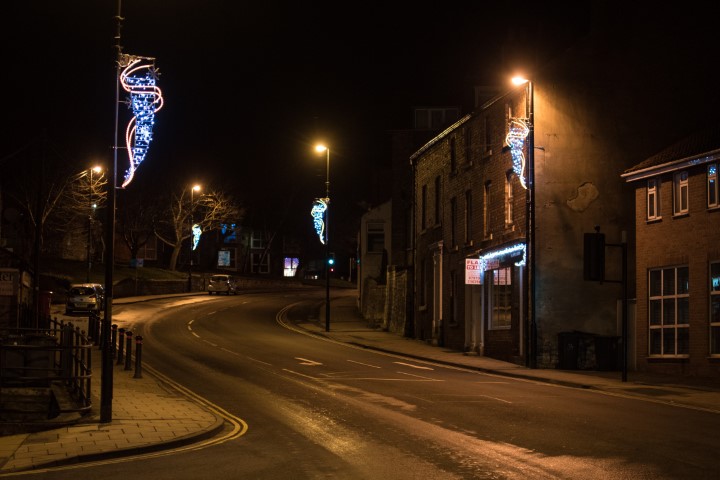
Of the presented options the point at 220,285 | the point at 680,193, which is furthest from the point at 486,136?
the point at 220,285

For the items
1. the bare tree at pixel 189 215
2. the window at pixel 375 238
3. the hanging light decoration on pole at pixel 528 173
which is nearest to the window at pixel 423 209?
the hanging light decoration on pole at pixel 528 173

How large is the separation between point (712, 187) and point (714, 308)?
132 inches

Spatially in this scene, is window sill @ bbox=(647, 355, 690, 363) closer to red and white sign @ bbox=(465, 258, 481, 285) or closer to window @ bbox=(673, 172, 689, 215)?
window @ bbox=(673, 172, 689, 215)

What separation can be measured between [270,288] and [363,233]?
84.6ft

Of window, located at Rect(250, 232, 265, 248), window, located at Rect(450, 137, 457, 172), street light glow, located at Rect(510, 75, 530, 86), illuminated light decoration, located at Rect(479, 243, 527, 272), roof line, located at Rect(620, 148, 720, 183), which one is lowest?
illuminated light decoration, located at Rect(479, 243, 527, 272)

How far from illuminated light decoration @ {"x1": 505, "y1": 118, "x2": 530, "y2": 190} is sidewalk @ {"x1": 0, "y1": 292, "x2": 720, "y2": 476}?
6.57 m

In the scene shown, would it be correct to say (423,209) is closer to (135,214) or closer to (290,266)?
(135,214)

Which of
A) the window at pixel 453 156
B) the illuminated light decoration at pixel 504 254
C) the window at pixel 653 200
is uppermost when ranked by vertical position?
the window at pixel 453 156

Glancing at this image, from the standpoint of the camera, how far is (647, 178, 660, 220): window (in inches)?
1030

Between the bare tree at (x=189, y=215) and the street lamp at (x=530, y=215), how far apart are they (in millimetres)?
48402

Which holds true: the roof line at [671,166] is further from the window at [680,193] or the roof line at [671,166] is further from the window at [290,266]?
the window at [290,266]

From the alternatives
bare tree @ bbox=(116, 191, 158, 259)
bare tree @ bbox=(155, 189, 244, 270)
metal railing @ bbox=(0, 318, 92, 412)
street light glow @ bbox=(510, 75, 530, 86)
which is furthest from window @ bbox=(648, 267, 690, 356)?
bare tree @ bbox=(116, 191, 158, 259)

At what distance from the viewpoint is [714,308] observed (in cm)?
2370

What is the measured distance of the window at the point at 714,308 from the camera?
2359cm
